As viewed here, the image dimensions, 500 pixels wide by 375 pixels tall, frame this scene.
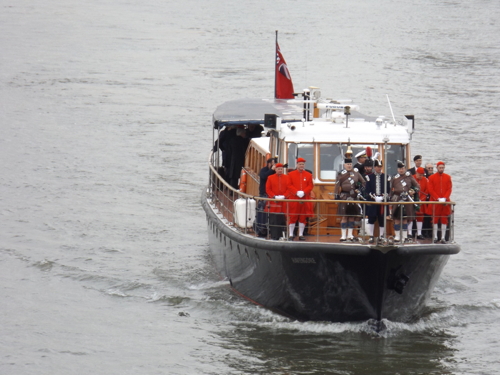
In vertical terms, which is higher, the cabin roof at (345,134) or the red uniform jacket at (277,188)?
the cabin roof at (345,134)

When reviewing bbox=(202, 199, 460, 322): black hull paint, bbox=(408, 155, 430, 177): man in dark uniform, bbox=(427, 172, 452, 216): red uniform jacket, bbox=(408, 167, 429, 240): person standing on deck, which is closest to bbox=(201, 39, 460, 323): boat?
bbox=(202, 199, 460, 322): black hull paint

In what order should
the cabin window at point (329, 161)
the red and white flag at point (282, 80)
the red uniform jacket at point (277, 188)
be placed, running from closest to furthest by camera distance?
the red uniform jacket at point (277, 188) < the cabin window at point (329, 161) < the red and white flag at point (282, 80)

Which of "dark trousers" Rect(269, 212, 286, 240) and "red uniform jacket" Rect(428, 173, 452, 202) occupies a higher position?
"red uniform jacket" Rect(428, 173, 452, 202)

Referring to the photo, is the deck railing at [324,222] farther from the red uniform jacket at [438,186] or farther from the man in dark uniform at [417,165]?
the man in dark uniform at [417,165]

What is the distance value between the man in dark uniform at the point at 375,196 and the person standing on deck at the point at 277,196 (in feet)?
4.47

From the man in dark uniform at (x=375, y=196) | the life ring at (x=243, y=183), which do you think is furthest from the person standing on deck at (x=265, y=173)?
the man in dark uniform at (x=375, y=196)

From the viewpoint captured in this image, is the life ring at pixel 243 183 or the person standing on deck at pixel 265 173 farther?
the life ring at pixel 243 183

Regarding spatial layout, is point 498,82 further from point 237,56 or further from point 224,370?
point 224,370

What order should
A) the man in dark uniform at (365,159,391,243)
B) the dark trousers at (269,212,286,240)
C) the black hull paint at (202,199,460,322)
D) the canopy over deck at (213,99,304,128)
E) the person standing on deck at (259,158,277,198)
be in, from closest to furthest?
the black hull paint at (202,199,460,322) < the man in dark uniform at (365,159,391,243) < the dark trousers at (269,212,286,240) < the person standing on deck at (259,158,277,198) < the canopy over deck at (213,99,304,128)

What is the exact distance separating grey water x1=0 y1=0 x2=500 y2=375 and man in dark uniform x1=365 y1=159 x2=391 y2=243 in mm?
1744

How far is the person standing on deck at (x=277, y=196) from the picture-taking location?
15602 mm

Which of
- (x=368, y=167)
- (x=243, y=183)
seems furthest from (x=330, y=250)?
(x=243, y=183)

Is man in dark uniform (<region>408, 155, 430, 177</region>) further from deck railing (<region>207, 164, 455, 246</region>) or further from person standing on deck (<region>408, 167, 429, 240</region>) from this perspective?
deck railing (<region>207, 164, 455, 246</region>)

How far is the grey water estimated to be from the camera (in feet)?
51.9
